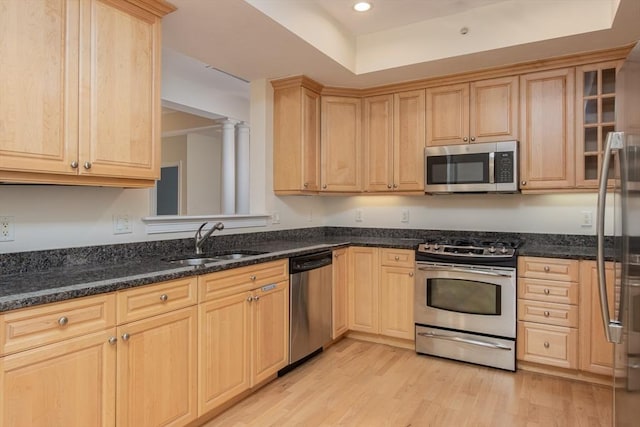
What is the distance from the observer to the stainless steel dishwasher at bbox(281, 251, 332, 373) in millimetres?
2879

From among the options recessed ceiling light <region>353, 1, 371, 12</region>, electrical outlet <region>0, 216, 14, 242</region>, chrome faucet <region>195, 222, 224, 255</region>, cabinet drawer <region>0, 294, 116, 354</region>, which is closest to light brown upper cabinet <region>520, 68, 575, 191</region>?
recessed ceiling light <region>353, 1, 371, 12</region>

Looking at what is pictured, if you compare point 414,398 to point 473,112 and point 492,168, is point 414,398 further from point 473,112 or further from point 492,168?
point 473,112

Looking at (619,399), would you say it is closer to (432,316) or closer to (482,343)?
(482,343)

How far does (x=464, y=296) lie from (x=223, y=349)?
1917 millimetres

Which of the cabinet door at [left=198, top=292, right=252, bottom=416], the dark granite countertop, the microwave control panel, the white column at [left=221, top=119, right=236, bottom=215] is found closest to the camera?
the dark granite countertop

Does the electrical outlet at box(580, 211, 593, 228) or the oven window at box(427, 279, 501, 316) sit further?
the electrical outlet at box(580, 211, 593, 228)

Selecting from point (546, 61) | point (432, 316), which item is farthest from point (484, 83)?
point (432, 316)

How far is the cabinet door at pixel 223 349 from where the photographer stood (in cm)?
215

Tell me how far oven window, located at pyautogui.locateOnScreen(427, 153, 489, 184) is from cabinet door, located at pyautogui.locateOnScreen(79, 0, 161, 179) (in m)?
2.30

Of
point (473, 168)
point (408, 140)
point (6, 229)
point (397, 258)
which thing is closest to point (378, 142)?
point (408, 140)

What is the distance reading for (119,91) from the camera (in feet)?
6.63

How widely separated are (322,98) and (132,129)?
2.11m

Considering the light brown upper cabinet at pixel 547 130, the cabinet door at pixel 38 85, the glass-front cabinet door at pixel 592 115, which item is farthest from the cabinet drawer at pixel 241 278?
the glass-front cabinet door at pixel 592 115

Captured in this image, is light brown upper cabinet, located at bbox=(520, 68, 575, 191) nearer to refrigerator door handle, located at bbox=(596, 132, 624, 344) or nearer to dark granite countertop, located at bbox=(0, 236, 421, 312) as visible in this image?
refrigerator door handle, located at bbox=(596, 132, 624, 344)
